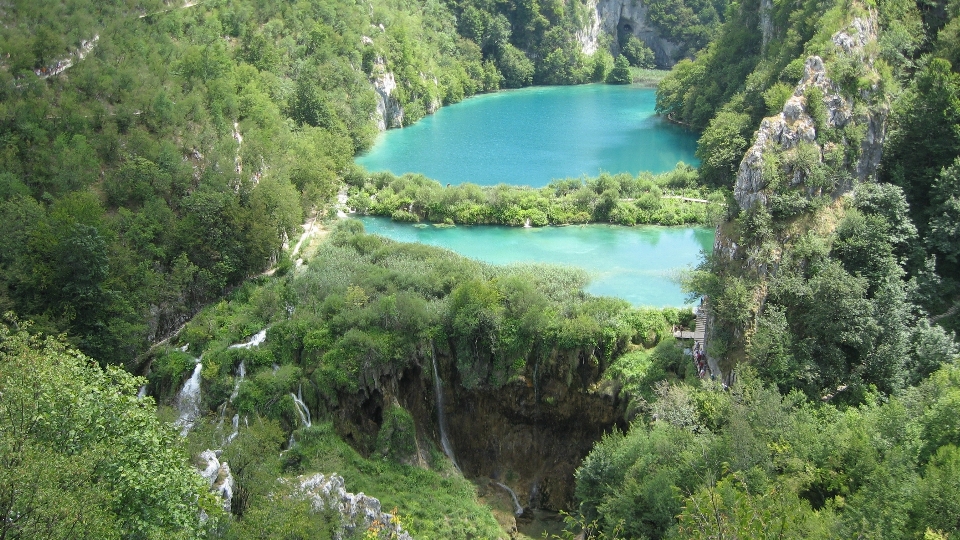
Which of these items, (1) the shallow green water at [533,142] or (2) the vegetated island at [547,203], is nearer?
(2) the vegetated island at [547,203]

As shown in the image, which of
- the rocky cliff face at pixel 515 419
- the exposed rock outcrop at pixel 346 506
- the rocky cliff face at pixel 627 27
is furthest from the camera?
the rocky cliff face at pixel 627 27

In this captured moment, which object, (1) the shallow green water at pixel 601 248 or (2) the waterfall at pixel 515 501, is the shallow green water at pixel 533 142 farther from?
(2) the waterfall at pixel 515 501

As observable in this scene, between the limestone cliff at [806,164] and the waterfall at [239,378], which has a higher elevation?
the limestone cliff at [806,164]

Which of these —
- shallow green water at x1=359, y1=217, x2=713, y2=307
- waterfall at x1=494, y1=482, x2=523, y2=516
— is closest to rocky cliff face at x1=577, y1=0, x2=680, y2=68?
shallow green water at x1=359, y1=217, x2=713, y2=307

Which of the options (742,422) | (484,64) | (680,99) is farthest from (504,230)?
(484,64)

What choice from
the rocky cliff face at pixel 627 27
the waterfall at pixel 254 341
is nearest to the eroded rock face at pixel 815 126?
the waterfall at pixel 254 341

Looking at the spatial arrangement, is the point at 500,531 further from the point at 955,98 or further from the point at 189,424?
the point at 955,98

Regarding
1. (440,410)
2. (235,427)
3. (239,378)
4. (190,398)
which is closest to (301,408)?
(235,427)
